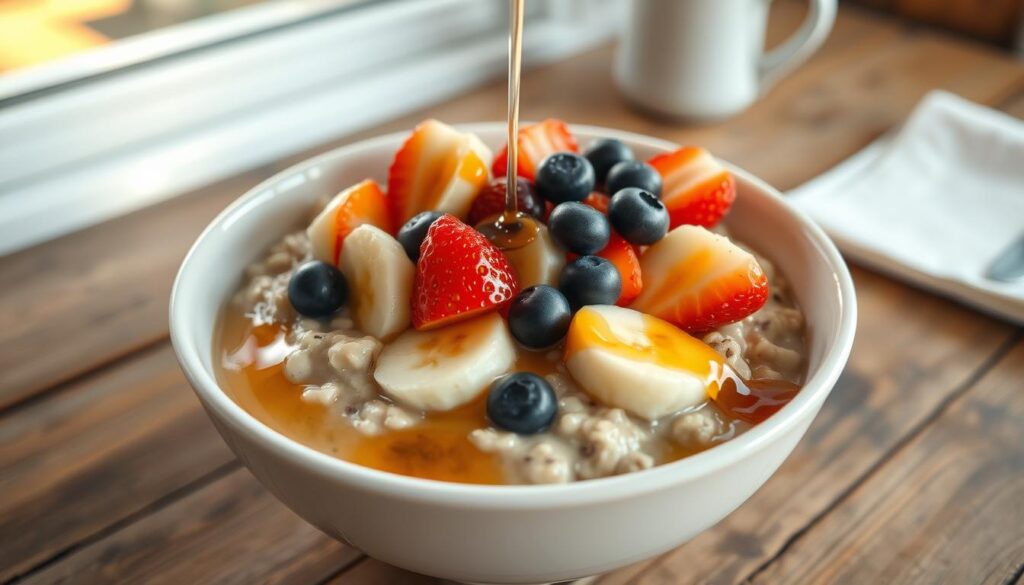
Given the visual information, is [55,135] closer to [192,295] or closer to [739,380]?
[192,295]

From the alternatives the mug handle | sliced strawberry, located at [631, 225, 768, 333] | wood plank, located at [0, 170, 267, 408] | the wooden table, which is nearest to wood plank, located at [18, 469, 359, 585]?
the wooden table

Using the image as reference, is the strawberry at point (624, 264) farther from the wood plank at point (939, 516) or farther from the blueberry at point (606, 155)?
the wood plank at point (939, 516)

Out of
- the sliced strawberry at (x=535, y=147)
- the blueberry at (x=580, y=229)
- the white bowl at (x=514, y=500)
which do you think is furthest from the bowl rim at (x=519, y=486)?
the sliced strawberry at (x=535, y=147)

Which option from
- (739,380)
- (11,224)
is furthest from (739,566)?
(11,224)

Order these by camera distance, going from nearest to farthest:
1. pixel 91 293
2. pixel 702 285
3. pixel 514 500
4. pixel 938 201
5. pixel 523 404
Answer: pixel 514 500 < pixel 523 404 < pixel 702 285 < pixel 91 293 < pixel 938 201

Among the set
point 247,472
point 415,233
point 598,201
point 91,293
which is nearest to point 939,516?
point 598,201

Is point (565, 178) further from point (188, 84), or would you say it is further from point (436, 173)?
point (188, 84)

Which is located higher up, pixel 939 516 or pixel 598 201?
pixel 598 201
